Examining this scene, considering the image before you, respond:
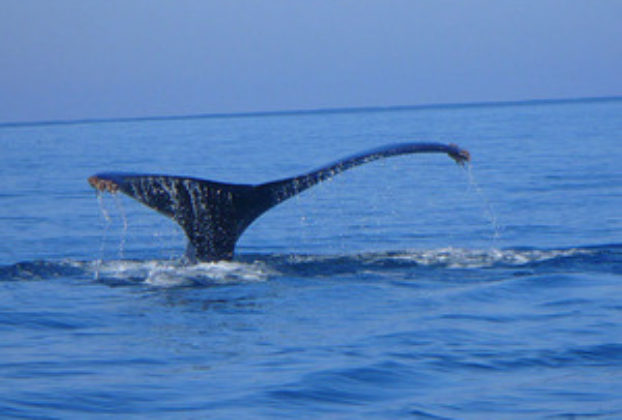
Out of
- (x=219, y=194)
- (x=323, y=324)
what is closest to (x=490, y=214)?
(x=219, y=194)

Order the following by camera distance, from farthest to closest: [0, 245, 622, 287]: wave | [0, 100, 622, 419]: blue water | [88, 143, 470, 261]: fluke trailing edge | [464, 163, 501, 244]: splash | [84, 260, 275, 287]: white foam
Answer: [464, 163, 501, 244]: splash < [0, 245, 622, 287]: wave < [84, 260, 275, 287]: white foam < [88, 143, 470, 261]: fluke trailing edge < [0, 100, 622, 419]: blue water

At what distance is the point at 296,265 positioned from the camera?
34.6ft

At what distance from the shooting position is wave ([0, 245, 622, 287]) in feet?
32.1

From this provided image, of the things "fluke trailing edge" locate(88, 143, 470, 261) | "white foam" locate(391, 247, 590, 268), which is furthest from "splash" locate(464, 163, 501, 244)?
"fluke trailing edge" locate(88, 143, 470, 261)

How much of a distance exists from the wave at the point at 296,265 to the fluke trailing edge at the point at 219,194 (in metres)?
0.38

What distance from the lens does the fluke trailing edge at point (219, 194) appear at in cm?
845

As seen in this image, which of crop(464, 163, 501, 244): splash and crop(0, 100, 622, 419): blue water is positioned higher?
crop(464, 163, 501, 244): splash

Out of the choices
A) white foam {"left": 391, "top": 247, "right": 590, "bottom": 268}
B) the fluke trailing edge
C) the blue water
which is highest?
the fluke trailing edge

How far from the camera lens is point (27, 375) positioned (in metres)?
6.58

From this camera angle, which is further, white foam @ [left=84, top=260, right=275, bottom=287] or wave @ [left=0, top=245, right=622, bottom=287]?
wave @ [left=0, top=245, right=622, bottom=287]

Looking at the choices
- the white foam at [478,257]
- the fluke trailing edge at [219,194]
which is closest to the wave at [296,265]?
the white foam at [478,257]

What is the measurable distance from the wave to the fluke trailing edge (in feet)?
1.24

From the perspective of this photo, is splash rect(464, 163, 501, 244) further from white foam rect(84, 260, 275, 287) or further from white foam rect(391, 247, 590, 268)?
white foam rect(84, 260, 275, 287)

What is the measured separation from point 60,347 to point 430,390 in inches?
105
